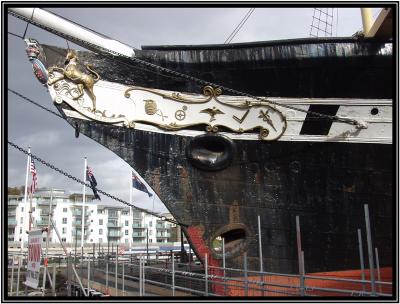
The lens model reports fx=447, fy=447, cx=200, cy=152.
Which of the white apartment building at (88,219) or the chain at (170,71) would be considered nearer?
the chain at (170,71)

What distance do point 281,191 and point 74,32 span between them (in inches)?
183

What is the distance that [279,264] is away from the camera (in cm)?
757

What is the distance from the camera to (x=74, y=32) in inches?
314

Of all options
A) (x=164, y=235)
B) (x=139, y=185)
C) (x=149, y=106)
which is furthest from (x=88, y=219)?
(x=149, y=106)

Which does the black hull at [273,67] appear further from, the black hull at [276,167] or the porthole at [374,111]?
the porthole at [374,111]

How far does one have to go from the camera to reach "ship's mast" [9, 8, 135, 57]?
25.4ft

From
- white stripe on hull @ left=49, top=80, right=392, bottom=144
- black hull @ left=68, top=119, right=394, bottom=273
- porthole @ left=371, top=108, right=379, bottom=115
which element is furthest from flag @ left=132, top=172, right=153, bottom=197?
porthole @ left=371, top=108, right=379, bottom=115

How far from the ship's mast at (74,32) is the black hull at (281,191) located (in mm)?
1398

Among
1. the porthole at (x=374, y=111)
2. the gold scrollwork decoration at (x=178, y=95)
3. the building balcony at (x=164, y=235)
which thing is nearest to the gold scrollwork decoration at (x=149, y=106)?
the gold scrollwork decoration at (x=178, y=95)

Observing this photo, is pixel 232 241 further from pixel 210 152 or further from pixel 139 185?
pixel 139 185

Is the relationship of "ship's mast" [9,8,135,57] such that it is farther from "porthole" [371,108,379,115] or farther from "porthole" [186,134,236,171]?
"porthole" [371,108,379,115]

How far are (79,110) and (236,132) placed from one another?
2831 mm

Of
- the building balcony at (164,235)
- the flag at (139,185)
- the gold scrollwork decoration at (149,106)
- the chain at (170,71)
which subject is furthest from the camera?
→ the building balcony at (164,235)

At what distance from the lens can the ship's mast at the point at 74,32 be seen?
25.4 ft
